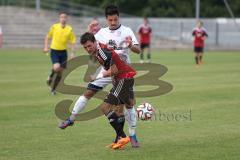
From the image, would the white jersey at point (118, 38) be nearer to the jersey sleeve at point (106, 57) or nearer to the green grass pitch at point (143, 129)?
the jersey sleeve at point (106, 57)

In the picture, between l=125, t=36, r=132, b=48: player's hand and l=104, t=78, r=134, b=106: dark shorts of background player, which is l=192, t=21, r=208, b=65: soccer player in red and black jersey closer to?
l=125, t=36, r=132, b=48: player's hand

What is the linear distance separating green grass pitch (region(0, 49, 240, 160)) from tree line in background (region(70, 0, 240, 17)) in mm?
46739

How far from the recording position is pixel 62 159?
9.88m

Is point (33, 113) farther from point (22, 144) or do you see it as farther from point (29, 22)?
point (29, 22)

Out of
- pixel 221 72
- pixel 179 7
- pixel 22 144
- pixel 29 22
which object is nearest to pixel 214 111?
pixel 22 144

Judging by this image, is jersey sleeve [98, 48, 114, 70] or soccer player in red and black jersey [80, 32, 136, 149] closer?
jersey sleeve [98, 48, 114, 70]

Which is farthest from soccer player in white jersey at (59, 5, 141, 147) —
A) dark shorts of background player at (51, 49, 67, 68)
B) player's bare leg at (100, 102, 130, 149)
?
dark shorts of background player at (51, 49, 67, 68)

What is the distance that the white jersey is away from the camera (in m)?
11.3

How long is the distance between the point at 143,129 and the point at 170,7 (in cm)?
5675

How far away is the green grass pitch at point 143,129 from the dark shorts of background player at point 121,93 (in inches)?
31.2

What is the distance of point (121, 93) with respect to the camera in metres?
10.9

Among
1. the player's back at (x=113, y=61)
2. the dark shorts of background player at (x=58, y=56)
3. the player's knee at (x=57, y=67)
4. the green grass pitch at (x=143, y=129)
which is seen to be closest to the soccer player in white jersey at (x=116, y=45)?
the player's back at (x=113, y=61)

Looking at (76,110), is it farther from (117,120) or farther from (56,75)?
(56,75)

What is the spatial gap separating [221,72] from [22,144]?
17698mm
